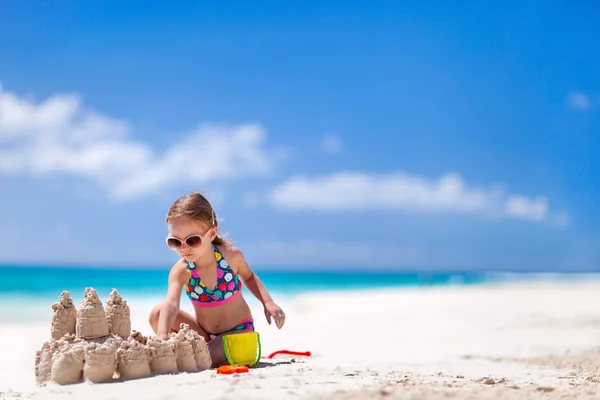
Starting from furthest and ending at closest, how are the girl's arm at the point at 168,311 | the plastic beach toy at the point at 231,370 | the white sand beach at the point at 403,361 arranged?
the girl's arm at the point at 168,311
the plastic beach toy at the point at 231,370
the white sand beach at the point at 403,361

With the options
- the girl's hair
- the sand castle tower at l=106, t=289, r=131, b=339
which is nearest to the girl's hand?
the girl's hair

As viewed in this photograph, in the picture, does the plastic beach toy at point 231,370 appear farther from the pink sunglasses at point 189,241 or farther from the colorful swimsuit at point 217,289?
the pink sunglasses at point 189,241

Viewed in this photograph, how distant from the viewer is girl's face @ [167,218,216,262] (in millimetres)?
4613

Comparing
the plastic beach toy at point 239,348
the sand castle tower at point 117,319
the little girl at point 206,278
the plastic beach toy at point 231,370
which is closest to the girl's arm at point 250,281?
the little girl at point 206,278

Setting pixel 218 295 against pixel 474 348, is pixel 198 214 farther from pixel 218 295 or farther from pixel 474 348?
pixel 474 348

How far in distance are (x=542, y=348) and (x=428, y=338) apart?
4.92 feet

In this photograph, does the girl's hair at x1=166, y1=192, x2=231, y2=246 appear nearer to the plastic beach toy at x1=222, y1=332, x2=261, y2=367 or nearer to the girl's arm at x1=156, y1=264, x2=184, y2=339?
the girl's arm at x1=156, y1=264, x2=184, y2=339

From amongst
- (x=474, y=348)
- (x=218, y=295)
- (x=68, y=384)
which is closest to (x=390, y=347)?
A: (x=474, y=348)

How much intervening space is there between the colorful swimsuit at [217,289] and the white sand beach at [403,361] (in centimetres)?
58

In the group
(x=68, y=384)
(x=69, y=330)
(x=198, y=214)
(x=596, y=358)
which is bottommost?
(x=596, y=358)

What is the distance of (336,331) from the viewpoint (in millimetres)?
9461

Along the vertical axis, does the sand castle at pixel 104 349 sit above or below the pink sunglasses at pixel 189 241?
below

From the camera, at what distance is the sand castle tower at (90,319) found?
155 inches

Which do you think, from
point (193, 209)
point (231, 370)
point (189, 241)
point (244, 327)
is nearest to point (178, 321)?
point (244, 327)
